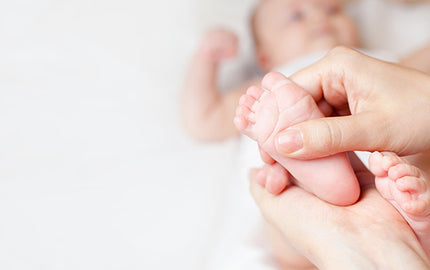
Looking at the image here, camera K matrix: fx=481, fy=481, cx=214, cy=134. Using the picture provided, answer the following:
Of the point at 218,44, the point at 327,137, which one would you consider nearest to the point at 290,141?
the point at 327,137

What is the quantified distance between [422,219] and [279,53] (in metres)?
0.98

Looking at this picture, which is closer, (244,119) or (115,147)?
(244,119)

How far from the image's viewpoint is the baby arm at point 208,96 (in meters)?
1.45

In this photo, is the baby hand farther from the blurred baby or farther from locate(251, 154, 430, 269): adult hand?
locate(251, 154, 430, 269): adult hand

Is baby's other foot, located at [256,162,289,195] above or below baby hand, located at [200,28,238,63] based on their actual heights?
below

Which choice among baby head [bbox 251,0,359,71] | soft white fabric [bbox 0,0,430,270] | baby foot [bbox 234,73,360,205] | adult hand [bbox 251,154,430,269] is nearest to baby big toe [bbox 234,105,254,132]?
baby foot [bbox 234,73,360,205]

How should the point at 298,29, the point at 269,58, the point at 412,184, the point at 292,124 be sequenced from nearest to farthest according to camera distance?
the point at 412,184 → the point at 292,124 → the point at 298,29 → the point at 269,58

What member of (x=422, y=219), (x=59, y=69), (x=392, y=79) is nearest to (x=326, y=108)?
(x=392, y=79)

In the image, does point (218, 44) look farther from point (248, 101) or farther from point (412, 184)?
point (412, 184)

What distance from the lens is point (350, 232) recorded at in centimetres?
72

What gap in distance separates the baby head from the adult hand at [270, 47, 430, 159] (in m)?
0.69

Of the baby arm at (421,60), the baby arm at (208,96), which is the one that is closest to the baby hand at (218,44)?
the baby arm at (208,96)

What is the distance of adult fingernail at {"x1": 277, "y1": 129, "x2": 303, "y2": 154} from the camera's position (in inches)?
27.5

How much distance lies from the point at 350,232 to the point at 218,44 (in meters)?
0.86
